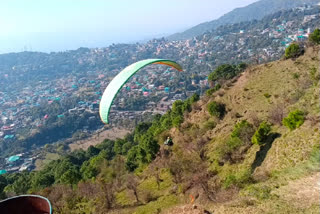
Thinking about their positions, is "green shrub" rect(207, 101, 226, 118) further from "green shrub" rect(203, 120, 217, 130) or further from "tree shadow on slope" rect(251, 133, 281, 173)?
"tree shadow on slope" rect(251, 133, 281, 173)

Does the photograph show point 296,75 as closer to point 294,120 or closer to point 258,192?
point 294,120

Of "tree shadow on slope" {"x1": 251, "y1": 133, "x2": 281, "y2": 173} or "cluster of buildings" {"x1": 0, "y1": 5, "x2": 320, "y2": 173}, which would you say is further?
"cluster of buildings" {"x1": 0, "y1": 5, "x2": 320, "y2": 173}

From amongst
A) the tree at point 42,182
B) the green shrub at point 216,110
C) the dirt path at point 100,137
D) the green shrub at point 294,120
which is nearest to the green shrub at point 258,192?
the green shrub at point 294,120

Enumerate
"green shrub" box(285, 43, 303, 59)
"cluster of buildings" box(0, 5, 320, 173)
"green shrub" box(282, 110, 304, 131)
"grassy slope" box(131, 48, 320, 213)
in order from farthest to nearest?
"cluster of buildings" box(0, 5, 320, 173) < "green shrub" box(285, 43, 303, 59) < "green shrub" box(282, 110, 304, 131) < "grassy slope" box(131, 48, 320, 213)

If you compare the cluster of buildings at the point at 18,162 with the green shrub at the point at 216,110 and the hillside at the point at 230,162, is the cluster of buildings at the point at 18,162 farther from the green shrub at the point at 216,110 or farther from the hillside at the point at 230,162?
the green shrub at the point at 216,110

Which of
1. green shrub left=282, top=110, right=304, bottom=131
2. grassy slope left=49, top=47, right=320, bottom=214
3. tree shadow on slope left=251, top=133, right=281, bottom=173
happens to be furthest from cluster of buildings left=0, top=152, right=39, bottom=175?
green shrub left=282, top=110, right=304, bottom=131

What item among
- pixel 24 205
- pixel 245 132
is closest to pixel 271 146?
pixel 245 132
